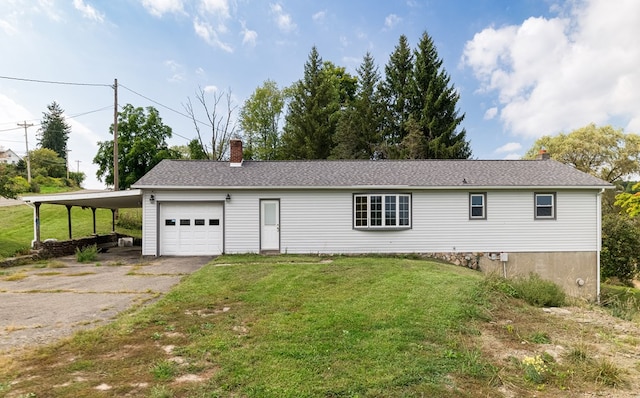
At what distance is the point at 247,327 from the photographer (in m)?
5.21

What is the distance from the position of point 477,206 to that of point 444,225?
5.17ft

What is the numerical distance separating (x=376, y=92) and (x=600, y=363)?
33397 mm

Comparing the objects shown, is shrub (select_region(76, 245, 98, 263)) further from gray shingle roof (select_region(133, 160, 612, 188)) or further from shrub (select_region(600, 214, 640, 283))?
shrub (select_region(600, 214, 640, 283))

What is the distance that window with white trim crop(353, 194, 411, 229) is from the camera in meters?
13.8

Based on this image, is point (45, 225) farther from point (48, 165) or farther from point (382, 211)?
point (48, 165)

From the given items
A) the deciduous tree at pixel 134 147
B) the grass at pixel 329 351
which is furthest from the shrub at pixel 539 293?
the deciduous tree at pixel 134 147

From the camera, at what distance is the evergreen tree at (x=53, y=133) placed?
217ft

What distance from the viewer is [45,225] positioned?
20688mm

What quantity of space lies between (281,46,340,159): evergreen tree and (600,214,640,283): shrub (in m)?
21.9

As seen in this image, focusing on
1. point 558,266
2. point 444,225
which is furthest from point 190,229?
point 558,266

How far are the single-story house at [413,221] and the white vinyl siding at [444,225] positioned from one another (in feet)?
0.13

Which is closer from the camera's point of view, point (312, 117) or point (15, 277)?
point (15, 277)

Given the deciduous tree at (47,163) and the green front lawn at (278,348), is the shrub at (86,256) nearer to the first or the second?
the green front lawn at (278,348)

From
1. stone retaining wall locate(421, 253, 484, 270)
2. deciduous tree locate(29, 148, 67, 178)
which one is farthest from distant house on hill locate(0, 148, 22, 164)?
stone retaining wall locate(421, 253, 484, 270)
